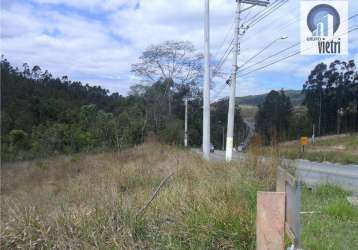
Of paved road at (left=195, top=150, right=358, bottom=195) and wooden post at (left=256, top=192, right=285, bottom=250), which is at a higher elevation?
wooden post at (left=256, top=192, right=285, bottom=250)

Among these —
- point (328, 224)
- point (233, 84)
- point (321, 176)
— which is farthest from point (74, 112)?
point (328, 224)

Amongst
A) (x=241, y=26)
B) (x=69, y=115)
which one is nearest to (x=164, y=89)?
(x=69, y=115)

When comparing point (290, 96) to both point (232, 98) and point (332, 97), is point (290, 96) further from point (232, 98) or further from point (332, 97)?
point (232, 98)

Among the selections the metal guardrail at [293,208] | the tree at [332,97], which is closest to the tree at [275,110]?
the tree at [332,97]

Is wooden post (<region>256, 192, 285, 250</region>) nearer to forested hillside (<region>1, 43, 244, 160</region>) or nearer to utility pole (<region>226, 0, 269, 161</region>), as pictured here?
utility pole (<region>226, 0, 269, 161</region>)

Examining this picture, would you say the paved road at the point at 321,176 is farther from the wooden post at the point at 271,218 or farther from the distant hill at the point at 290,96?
the distant hill at the point at 290,96

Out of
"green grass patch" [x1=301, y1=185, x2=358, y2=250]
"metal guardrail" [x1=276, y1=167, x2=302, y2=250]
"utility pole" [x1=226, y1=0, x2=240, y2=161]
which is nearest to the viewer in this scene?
"metal guardrail" [x1=276, y1=167, x2=302, y2=250]

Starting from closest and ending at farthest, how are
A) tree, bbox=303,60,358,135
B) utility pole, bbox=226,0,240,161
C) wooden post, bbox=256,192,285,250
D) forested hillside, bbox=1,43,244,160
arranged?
1. wooden post, bbox=256,192,285,250
2. utility pole, bbox=226,0,240,161
3. forested hillside, bbox=1,43,244,160
4. tree, bbox=303,60,358,135

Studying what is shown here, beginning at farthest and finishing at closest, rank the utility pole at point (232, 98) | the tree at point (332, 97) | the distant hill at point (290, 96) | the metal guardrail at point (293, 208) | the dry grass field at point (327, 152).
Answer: the distant hill at point (290, 96), the tree at point (332, 97), the utility pole at point (232, 98), the dry grass field at point (327, 152), the metal guardrail at point (293, 208)

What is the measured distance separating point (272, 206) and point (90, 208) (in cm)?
278

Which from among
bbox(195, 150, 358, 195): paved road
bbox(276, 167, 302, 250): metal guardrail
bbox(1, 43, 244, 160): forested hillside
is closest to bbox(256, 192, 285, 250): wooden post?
bbox(276, 167, 302, 250): metal guardrail

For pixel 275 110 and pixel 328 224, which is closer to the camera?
pixel 328 224

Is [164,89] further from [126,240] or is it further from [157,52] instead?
[126,240]

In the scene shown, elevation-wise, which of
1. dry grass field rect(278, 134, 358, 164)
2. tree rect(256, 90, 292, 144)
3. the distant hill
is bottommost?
dry grass field rect(278, 134, 358, 164)
